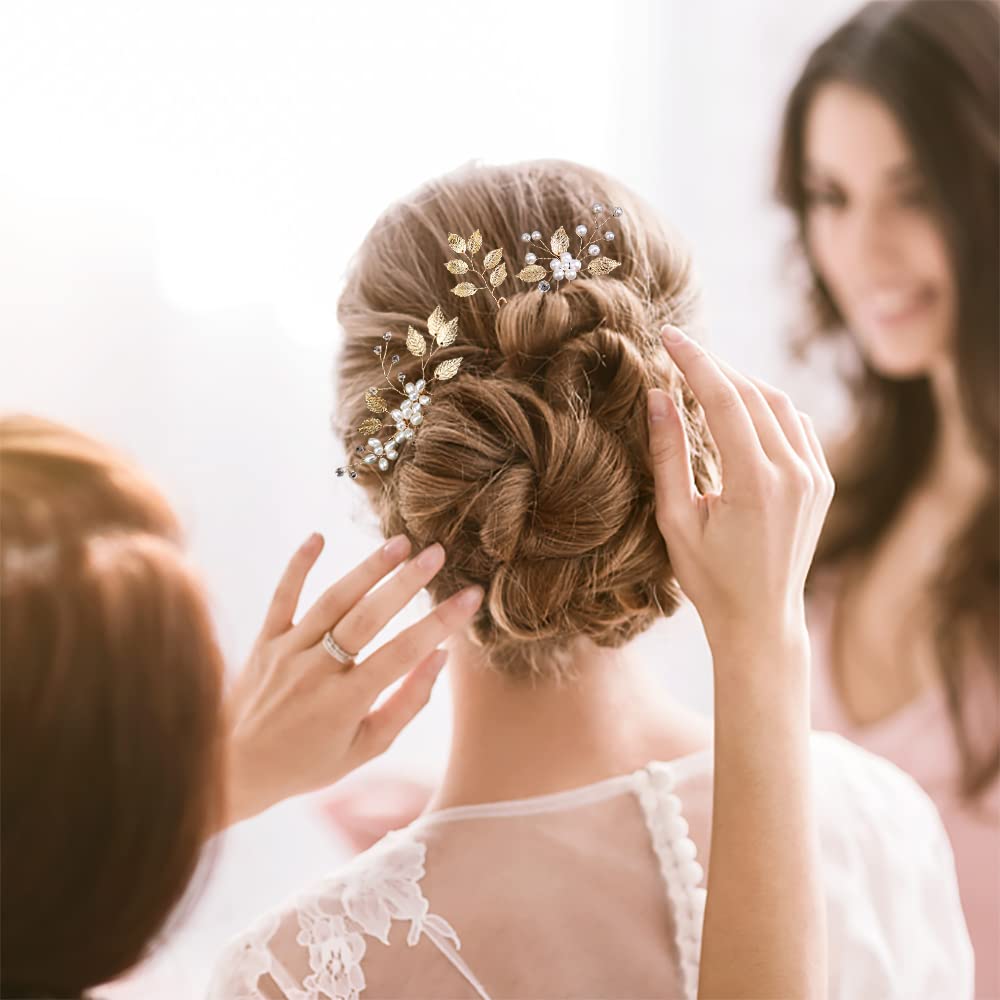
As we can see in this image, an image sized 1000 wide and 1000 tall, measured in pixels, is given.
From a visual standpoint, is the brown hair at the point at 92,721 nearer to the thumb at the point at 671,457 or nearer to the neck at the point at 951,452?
the thumb at the point at 671,457

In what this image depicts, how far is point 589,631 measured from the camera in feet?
3.14

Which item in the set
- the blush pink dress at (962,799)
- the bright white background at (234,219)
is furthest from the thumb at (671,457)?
the blush pink dress at (962,799)

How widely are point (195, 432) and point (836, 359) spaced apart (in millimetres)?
1342

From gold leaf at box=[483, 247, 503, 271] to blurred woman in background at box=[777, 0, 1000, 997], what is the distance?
4.27 ft

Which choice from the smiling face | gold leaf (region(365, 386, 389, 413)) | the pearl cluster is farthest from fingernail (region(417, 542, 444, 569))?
the smiling face

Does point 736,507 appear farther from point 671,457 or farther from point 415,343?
point 415,343

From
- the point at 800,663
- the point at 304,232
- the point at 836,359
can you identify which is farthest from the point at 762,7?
the point at 800,663

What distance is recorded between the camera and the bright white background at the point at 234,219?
1.57 m

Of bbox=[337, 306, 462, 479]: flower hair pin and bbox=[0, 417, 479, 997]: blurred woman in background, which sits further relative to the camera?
bbox=[337, 306, 462, 479]: flower hair pin

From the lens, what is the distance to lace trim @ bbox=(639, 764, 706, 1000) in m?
0.90

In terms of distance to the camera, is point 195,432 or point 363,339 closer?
point 363,339

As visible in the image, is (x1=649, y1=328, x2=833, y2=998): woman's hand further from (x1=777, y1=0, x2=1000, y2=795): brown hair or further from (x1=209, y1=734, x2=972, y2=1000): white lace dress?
(x1=777, y1=0, x2=1000, y2=795): brown hair

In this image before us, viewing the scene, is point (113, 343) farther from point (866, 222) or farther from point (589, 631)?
point (866, 222)

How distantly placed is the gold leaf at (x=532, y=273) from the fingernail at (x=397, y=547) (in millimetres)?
244
